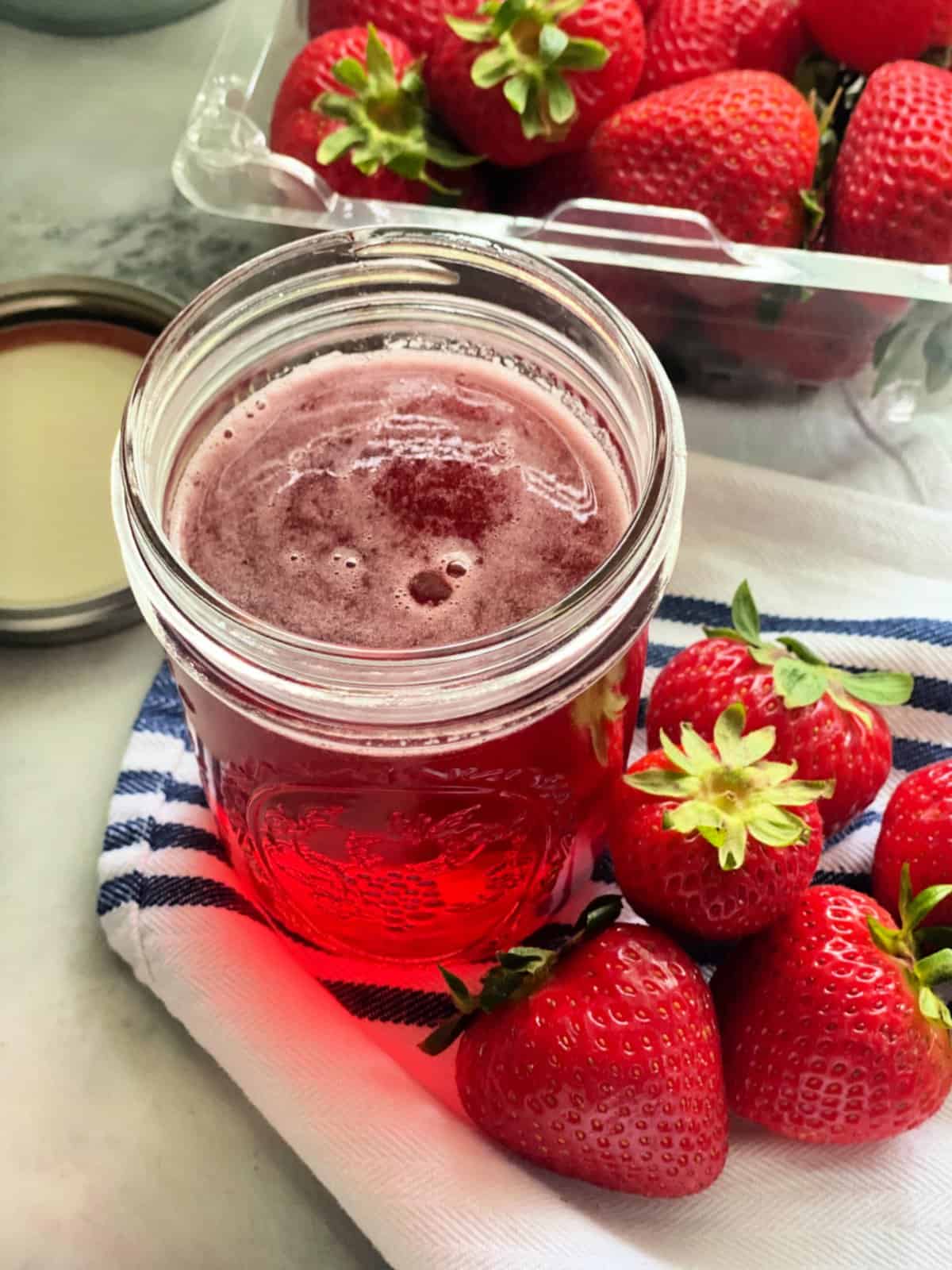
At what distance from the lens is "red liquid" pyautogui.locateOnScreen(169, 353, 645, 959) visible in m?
0.75

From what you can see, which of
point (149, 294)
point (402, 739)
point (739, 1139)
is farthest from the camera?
point (149, 294)

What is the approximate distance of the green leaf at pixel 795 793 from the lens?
760 mm

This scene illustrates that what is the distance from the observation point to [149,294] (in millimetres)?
1112

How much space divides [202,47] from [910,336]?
0.69m

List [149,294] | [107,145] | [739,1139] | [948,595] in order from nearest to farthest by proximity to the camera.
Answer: [739,1139], [948,595], [149,294], [107,145]

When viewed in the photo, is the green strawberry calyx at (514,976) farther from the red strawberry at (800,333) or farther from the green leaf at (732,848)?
the red strawberry at (800,333)

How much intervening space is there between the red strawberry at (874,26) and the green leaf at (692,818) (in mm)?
654

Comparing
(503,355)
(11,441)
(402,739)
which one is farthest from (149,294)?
(402,739)

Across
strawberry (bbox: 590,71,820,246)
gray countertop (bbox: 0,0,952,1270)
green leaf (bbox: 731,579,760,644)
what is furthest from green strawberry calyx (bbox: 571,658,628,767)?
strawberry (bbox: 590,71,820,246)

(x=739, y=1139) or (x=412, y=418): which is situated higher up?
(x=412, y=418)

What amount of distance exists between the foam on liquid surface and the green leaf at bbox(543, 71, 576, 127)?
28 centimetres

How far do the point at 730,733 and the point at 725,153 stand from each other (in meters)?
0.47

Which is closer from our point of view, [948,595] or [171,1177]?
[171,1177]

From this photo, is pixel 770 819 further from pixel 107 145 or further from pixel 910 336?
pixel 107 145
